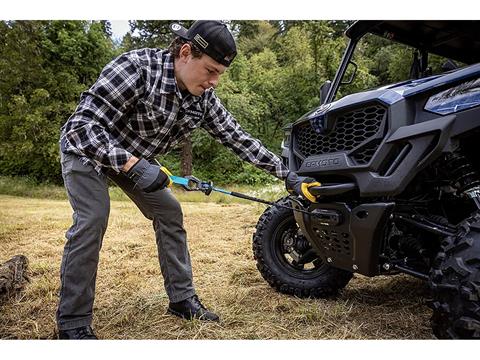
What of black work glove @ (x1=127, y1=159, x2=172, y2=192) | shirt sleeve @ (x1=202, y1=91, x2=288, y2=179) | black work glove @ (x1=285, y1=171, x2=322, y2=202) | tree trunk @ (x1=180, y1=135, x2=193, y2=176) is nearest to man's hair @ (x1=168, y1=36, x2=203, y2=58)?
shirt sleeve @ (x1=202, y1=91, x2=288, y2=179)

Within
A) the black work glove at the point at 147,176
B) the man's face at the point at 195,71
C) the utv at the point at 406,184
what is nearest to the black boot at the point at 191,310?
the utv at the point at 406,184

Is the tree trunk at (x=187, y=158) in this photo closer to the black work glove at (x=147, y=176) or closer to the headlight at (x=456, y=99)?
the black work glove at (x=147, y=176)

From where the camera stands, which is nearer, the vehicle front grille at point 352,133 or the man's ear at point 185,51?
the vehicle front grille at point 352,133

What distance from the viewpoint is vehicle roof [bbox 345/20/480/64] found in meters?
2.19

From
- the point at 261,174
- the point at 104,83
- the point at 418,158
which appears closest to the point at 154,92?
the point at 104,83

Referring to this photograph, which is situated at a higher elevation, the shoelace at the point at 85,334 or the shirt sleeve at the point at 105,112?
the shirt sleeve at the point at 105,112

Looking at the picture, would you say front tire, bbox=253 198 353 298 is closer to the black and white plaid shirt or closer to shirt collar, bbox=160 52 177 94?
the black and white plaid shirt

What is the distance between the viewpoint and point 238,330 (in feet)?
5.91

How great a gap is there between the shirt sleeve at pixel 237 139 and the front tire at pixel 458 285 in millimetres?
883

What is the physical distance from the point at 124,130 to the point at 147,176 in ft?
1.09

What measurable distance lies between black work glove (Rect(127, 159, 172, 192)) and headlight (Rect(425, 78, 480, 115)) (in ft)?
3.05

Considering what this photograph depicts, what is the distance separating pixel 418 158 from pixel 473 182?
21 cm

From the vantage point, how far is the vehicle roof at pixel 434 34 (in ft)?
7.17

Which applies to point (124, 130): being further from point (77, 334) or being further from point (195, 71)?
point (77, 334)
